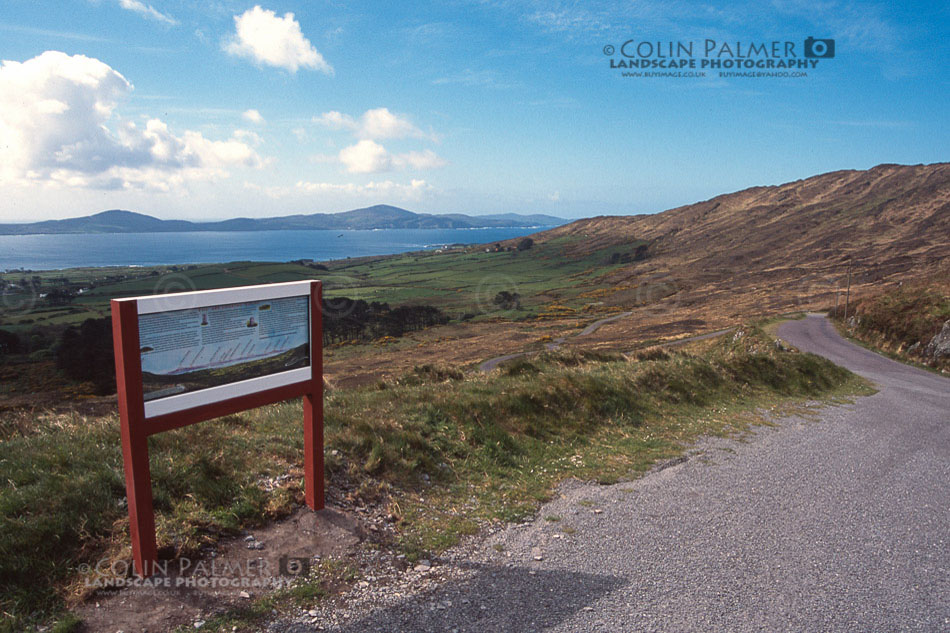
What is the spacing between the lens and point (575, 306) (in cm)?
10000

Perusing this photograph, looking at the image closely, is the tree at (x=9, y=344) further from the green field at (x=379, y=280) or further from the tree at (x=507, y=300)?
the tree at (x=507, y=300)

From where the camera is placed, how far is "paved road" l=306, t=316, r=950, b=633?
13.2ft

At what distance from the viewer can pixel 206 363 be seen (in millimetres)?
4422

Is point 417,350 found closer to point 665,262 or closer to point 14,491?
point 14,491

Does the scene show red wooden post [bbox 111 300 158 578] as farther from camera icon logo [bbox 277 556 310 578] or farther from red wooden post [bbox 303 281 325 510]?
red wooden post [bbox 303 281 325 510]

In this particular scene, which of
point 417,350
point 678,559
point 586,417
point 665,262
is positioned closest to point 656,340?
point 417,350

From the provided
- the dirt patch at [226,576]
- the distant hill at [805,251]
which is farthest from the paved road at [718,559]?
the distant hill at [805,251]

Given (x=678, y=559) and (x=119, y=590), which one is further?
(x=678, y=559)

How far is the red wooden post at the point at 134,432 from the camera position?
153 inches

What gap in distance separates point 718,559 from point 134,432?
5346mm

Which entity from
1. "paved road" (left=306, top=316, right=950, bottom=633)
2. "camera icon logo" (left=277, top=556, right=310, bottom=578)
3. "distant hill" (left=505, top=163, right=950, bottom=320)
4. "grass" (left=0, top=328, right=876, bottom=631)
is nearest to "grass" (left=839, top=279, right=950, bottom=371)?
"grass" (left=0, top=328, right=876, bottom=631)

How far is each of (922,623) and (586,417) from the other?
5392 mm

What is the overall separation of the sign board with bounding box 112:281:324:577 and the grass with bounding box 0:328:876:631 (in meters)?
0.64

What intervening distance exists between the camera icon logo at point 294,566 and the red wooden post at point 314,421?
75 cm
